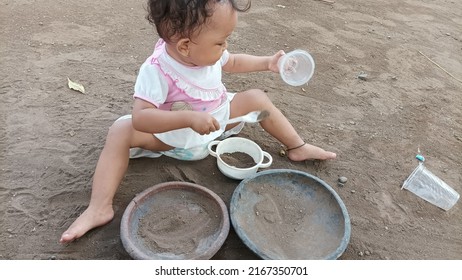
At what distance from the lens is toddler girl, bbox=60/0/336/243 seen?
54.7 inches

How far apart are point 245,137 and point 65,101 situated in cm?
88

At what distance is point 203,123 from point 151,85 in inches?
9.9

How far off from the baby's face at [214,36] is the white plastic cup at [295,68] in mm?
314

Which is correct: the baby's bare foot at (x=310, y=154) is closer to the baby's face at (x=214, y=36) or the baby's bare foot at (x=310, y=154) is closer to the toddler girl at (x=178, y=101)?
the toddler girl at (x=178, y=101)

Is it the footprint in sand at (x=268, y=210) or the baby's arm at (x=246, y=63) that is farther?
the baby's arm at (x=246, y=63)

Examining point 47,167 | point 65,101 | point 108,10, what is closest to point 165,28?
point 47,167

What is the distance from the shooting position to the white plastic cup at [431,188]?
5.78 feet

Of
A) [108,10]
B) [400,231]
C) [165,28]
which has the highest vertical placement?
[165,28]

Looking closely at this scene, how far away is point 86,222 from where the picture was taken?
146cm

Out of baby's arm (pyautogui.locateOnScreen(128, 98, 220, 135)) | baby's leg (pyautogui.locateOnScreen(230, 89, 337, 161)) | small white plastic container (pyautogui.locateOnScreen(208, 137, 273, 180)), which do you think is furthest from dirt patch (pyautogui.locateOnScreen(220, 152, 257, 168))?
baby's arm (pyautogui.locateOnScreen(128, 98, 220, 135))

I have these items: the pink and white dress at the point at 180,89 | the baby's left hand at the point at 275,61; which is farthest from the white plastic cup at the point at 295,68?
the pink and white dress at the point at 180,89

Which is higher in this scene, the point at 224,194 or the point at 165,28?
the point at 165,28

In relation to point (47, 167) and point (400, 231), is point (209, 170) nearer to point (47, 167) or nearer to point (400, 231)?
point (47, 167)
